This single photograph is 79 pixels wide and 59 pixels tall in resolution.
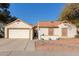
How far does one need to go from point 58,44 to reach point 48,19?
1945 millimetres

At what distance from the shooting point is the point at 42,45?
61.7 ft

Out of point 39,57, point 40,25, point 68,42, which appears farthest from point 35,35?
point 39,57

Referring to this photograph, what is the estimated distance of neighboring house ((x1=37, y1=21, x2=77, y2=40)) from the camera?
66.0ft

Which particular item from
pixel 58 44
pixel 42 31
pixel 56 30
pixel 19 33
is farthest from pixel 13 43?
pixel 56 30

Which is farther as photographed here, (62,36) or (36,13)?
(62,36)

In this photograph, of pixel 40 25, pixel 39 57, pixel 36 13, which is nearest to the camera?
pixel 39 57

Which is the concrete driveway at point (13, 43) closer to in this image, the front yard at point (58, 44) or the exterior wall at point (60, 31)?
the front yard at point (58, 44)

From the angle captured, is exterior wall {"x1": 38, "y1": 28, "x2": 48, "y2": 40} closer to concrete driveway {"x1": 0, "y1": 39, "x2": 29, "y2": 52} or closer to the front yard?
the front yard

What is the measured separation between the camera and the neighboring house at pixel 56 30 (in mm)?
20125

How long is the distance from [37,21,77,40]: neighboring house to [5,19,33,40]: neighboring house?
2.59 feet

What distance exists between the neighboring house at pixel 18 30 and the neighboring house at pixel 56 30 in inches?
31.1

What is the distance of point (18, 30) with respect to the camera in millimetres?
20234

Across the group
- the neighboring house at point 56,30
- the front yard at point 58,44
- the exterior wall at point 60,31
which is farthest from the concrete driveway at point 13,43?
the exterior wall at point 60,31

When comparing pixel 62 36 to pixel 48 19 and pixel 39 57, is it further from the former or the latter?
pixel 39 57
